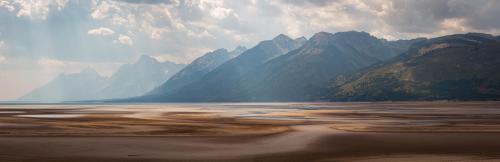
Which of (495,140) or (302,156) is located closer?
(302,156)

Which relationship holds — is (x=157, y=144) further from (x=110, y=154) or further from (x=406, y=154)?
(x=406, y=154)

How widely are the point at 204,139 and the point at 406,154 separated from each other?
21.2 metres

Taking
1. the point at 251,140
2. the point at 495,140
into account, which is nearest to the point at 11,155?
the point at 251,140

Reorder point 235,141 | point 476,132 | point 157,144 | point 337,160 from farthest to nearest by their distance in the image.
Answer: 1. point 476,132
2. point 235,141
3. point 157,144
4. point 337,160

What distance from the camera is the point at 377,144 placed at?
45469 mm

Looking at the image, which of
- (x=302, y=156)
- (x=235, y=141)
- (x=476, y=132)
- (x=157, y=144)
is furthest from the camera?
(x=476, y=132)

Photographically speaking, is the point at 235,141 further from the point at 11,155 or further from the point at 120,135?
the point at 11,155

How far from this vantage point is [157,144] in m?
45.2

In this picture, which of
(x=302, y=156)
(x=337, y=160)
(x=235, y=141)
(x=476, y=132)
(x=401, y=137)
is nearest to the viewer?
(x=337, y=160)

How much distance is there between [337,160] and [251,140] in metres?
16.9

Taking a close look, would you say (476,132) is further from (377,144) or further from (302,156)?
(302,156)

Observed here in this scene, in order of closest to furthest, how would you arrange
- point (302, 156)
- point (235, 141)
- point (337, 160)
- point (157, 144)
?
point (337, 160)
point (302, 156)
point (157, 144)
point (235, 141)

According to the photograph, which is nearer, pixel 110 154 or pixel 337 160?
pixel 337 160

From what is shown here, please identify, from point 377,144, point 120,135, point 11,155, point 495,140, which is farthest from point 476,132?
point 11,155
